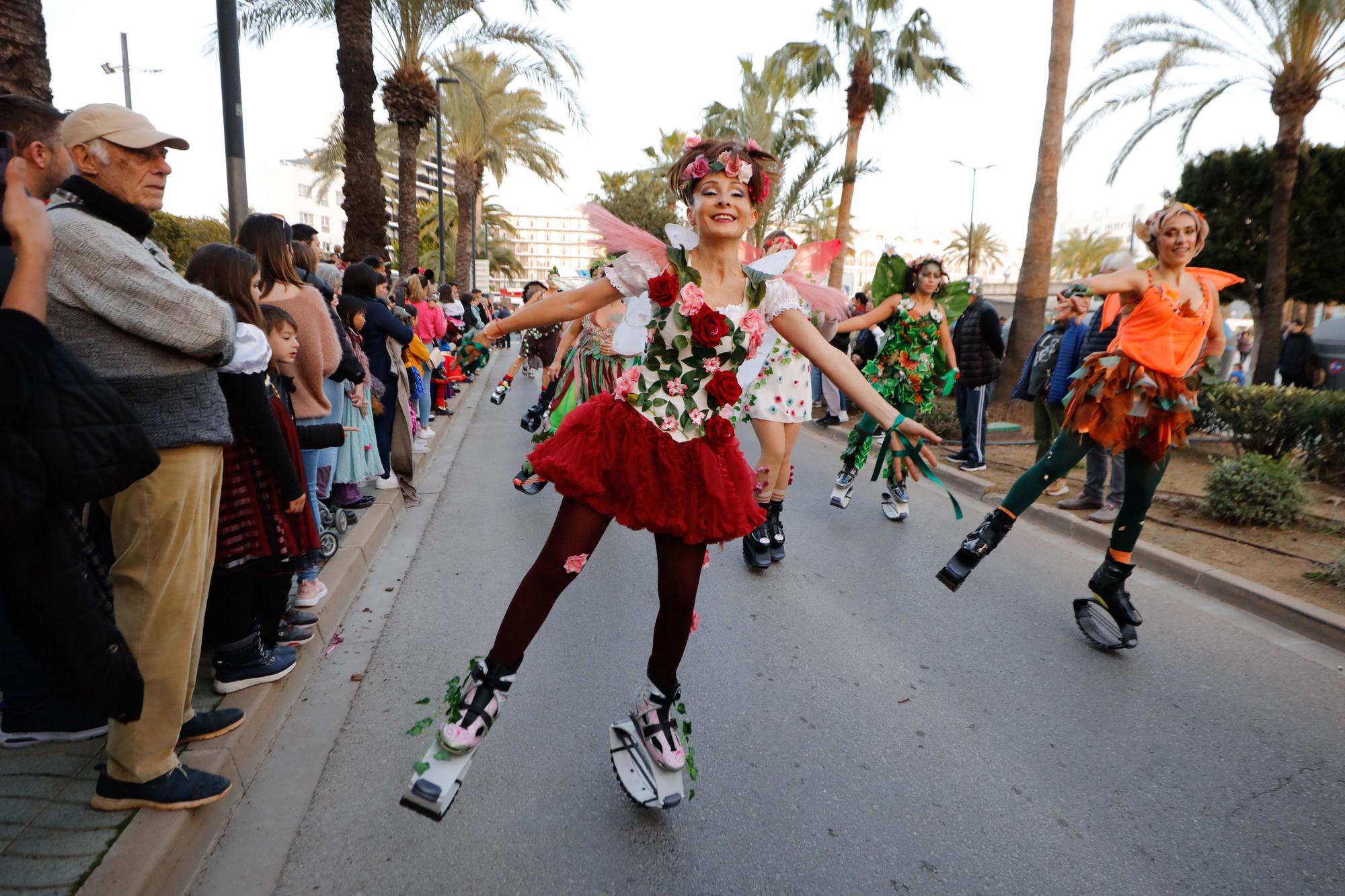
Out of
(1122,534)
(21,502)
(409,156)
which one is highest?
(409,156)

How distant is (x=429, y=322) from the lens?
10008 mm

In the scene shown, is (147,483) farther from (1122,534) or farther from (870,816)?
(1122,534)

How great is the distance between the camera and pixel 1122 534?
409 centimetres

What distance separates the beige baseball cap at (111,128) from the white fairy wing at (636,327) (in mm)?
1398

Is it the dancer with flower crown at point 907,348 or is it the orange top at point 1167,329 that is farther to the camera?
the dancer with flower crown at point 907,348

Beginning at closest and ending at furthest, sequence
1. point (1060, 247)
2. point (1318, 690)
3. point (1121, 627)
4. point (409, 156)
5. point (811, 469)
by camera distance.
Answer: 1. point (1318, 690)
2. point (1121, 627)
3. point (811, 469)
4. point (409, 156)
5. point (1060, 247)

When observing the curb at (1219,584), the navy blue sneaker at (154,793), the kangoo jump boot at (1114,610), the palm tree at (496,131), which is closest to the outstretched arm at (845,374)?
the kangoo jump boot at (1114,610)

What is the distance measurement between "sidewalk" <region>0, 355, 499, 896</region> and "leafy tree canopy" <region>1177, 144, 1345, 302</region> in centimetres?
2093

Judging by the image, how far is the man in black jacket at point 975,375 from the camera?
8.58 meters

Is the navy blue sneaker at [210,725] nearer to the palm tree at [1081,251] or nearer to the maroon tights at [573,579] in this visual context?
the maroon tights at [573,579]

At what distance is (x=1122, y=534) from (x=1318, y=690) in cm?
102

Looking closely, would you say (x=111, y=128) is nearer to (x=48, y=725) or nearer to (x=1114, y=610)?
(x=48, y=725)

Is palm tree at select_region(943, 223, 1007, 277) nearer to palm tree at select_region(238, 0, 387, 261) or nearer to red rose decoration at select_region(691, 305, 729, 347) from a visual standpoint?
palm tree at select_region(238, 0, 387, 261)

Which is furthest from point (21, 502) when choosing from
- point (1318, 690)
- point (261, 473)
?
point (1318, 690)
